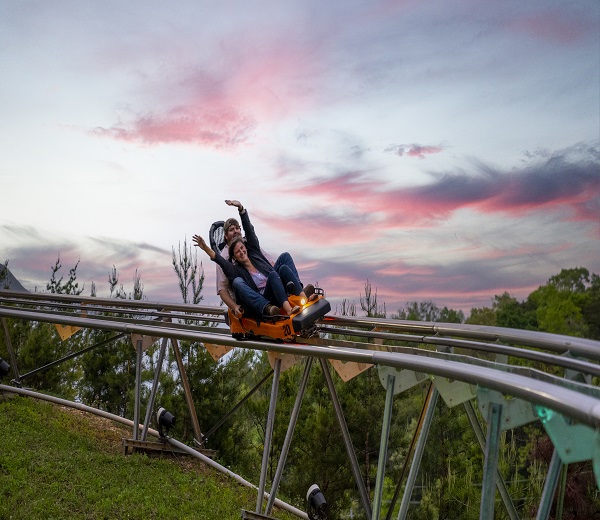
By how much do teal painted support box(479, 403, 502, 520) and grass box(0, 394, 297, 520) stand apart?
14.9 ft

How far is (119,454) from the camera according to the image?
836 centimetres

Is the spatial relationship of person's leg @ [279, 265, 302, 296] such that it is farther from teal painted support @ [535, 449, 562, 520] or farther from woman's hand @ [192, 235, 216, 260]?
teal painted support @ [535, 449, 562, 520]

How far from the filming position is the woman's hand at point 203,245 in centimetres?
767

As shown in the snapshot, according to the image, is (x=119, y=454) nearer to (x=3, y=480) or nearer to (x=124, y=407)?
(x=3, y=480)

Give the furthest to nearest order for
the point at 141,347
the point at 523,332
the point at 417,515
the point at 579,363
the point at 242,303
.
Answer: the point at 417,515, the point at 141,347, the point at 242,303, the point at 523,332, the point at 579,363

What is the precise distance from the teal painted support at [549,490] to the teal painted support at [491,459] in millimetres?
223

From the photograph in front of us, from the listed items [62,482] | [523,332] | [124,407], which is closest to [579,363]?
[523,332]

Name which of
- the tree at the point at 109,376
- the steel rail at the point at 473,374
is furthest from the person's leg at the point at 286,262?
the tree at the point at 109,376

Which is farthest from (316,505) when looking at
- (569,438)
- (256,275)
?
(569,438)

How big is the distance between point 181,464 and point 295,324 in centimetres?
291

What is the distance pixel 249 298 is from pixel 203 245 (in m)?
0.95

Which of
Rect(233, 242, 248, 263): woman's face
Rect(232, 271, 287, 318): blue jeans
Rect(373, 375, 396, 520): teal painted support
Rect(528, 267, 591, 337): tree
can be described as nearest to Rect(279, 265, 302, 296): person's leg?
Rect(232, 271, 287, 318): blue jeans

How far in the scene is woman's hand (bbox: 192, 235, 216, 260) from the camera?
7.67m

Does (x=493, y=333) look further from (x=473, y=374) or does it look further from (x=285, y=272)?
(x=473, y=374)
